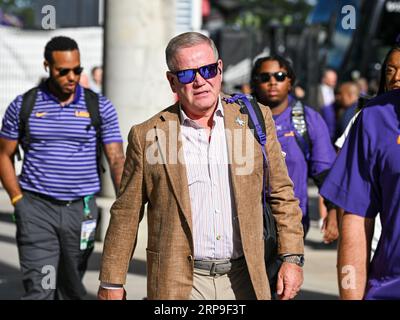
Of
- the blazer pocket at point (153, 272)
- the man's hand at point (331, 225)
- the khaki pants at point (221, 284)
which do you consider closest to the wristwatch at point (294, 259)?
the khaki pants at point (221, 284)

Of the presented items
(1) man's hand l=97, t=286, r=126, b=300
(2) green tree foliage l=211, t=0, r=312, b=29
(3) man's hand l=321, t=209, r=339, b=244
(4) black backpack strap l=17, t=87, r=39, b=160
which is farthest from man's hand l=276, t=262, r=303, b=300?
(2) green tree foliage l=211, t=0, r=312, b=29

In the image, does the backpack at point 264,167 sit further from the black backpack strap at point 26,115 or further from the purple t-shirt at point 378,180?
the black backpack strap at point 26,115

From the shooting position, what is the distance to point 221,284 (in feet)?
14.8

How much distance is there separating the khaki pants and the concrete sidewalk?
337cm

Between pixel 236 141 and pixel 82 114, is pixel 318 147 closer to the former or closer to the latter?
pixel 82 114

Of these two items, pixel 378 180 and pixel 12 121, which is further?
pixel 12 121

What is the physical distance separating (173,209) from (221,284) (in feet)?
1.29

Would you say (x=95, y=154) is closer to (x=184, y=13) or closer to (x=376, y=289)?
(x=376, y=289)

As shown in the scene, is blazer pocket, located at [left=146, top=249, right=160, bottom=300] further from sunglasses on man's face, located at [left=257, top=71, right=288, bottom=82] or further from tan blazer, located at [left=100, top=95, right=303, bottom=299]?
sunglasses on man's face, located at [left=257, top=71, right=288, bottom=82]

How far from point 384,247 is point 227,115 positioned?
117 centimetres

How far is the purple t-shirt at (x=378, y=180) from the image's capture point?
11.6 feet

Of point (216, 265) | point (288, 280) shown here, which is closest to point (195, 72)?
point (216, 265)

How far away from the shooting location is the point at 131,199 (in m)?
4.52
